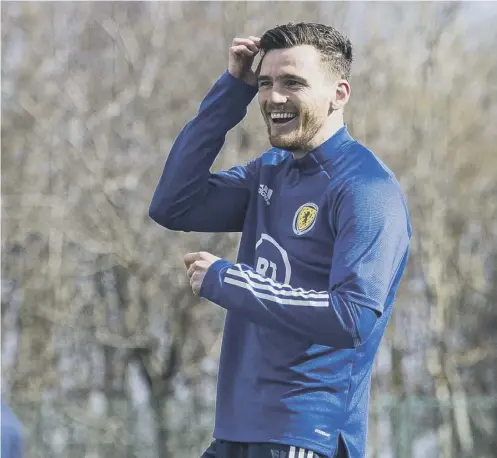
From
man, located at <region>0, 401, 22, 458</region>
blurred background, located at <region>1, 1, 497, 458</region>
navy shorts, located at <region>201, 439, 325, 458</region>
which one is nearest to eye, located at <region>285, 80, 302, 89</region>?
navy shorts, located at <region>201, 439, 325, 458</region>

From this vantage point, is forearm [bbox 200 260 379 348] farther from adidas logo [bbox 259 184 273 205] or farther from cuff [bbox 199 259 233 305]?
adidas logo [bbox 259 184 273 205]

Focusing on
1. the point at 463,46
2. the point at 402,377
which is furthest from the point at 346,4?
the point at 402,377

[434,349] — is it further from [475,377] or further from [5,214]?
[5,214]

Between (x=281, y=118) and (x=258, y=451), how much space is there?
890mm

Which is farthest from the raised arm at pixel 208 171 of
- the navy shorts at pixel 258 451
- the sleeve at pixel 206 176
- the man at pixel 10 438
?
the man at pixel 10 438

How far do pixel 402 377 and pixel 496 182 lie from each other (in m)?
4.32

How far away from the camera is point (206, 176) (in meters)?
3.37

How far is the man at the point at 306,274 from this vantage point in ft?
9.23

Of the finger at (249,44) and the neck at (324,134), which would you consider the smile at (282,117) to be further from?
the finger at (249,44)

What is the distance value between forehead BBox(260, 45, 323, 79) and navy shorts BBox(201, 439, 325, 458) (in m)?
0.99

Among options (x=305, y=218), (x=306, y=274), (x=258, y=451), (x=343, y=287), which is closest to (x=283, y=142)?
(x=305, y=218)

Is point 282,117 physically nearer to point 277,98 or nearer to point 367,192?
point 277,98

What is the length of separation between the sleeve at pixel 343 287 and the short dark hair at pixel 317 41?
1.32 ft

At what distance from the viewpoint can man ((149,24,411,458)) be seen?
9.23 feet
